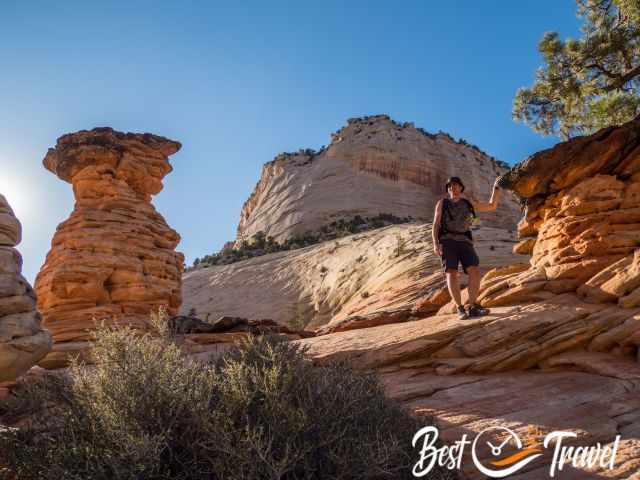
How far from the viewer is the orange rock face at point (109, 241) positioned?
1213 centimetres

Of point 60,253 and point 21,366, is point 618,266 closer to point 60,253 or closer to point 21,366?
point 21,366

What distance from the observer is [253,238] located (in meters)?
46.8

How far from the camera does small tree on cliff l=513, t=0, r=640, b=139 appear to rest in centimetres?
1059

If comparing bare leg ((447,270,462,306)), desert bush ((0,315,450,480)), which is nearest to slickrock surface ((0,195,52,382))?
desert bush ((0,315,450,480))

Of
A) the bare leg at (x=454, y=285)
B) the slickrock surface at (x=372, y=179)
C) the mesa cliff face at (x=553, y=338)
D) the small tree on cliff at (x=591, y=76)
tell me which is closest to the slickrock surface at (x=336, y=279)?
the bare leg at (x=454, y=285)

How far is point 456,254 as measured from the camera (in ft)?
23.7

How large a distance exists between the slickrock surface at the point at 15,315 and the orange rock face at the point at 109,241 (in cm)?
605

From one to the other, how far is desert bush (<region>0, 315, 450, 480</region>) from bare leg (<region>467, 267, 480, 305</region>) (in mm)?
3381

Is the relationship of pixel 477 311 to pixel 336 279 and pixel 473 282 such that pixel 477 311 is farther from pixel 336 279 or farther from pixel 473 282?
pixel 336 279

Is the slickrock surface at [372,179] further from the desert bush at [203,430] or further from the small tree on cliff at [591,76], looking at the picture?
the desert bush at [203,430]

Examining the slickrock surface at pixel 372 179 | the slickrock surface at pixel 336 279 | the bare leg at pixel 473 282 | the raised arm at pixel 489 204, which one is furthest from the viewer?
the slickrock surface at pixel 372 179

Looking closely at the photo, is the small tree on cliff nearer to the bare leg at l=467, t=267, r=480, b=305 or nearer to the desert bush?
the bare leg at l=467, t=267, r=480, b=305

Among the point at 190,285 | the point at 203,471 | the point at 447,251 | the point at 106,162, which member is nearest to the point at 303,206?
the point at 190,285

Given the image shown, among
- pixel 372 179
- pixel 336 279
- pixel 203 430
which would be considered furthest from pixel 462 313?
pixel 372 179
